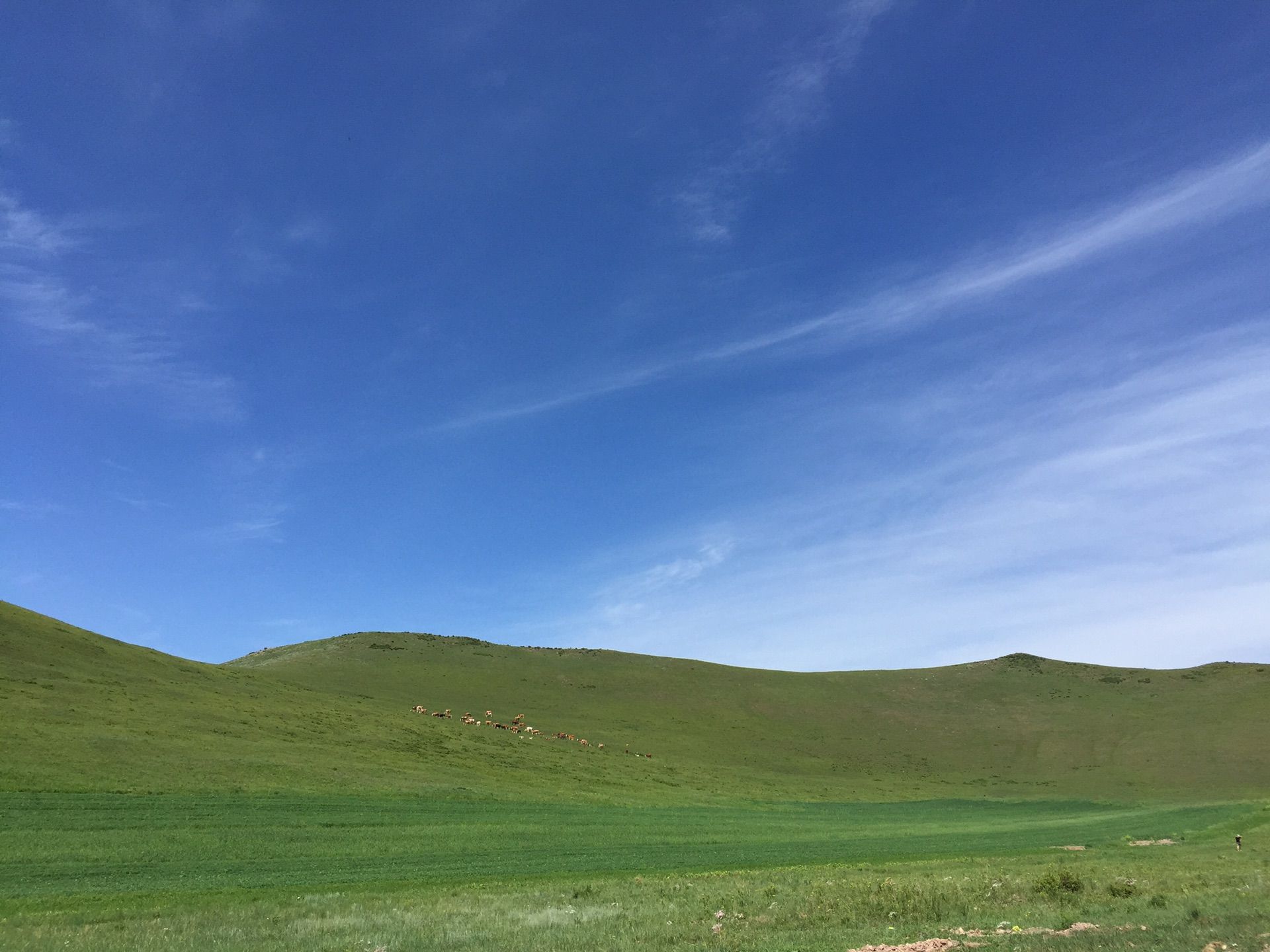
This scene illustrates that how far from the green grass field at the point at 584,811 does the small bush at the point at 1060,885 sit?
0.37ft

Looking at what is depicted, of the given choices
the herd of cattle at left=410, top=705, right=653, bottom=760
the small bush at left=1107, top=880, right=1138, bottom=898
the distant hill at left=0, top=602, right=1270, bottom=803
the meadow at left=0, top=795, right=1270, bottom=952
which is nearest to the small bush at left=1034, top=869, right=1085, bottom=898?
the meadow at left=0, top=795, right=1270, bottom=952

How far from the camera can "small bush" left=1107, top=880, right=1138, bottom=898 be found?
21.2 m

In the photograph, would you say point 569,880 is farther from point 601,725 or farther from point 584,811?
point 601,725

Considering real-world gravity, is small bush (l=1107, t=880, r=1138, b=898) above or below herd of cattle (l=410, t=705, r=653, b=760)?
below

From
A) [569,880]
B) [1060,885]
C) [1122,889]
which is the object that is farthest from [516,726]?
[1122,889]

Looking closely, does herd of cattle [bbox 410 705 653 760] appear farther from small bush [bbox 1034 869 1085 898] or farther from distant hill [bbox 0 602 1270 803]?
small bush [bbox 1034 869 1085 898]

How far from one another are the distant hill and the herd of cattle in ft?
6.06

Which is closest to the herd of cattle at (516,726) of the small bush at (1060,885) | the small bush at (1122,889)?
the small bush at (1060,885)

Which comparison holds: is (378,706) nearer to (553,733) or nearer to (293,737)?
(553,733)

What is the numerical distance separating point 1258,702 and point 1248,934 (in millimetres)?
138706

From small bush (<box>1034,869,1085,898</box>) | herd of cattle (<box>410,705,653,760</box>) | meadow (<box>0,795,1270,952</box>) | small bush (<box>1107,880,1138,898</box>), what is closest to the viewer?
meadow (<box>0,795,1270,952</box>)

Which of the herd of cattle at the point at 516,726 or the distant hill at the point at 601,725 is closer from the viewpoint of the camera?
the distant hill at the point at 601,725

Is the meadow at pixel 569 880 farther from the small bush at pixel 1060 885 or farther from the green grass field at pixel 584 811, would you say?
the green grass field at pixel 584 811

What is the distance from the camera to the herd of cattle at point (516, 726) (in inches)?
3738
